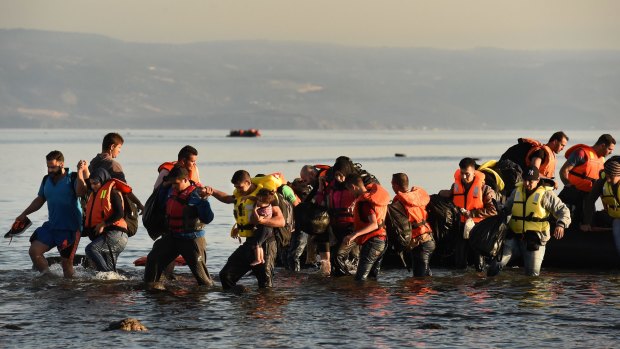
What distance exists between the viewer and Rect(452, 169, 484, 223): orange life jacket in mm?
18172

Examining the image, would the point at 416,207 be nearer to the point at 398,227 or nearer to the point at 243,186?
the point at 398,227

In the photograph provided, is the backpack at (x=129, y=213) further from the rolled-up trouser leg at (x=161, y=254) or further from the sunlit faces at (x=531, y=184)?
the sunlit faces at (x=531, y=184)

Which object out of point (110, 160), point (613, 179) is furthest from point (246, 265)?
point (613, 179)

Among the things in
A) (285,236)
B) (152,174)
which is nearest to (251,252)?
(285,236)

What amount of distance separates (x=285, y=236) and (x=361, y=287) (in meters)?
1.70

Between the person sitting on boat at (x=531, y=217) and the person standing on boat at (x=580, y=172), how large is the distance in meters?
2.95

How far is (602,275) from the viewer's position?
18.5m

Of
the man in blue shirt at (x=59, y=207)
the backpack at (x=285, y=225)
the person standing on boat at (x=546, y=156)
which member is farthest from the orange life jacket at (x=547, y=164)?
the man in blue shirt at (x=59, y=207)

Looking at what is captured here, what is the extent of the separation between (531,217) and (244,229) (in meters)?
3.99

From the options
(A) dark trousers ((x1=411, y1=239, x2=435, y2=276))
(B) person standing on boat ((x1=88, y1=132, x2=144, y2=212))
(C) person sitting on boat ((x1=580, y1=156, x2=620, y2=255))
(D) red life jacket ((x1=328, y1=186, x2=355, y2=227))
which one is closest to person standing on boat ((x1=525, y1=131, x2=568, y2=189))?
(C) person sitting on boat ((x1=580, y1=156, x2=620, y2=255))

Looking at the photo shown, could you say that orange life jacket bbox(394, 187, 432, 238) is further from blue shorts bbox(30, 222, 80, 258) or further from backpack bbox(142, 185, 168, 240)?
blue shorts bbox(30, 222, 80, 258)

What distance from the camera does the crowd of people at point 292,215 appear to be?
1525cm

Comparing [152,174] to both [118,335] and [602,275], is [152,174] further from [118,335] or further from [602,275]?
[118,335]

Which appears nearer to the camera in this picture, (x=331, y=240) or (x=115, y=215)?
(x=115, y=215)
